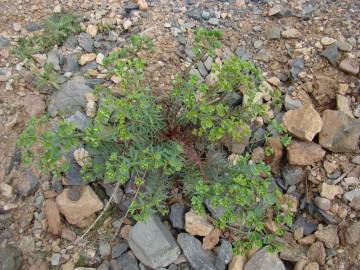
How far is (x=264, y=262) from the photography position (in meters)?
2.85

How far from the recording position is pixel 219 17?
3867 millimetres

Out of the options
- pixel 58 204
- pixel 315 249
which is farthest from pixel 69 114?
pixel 315 249

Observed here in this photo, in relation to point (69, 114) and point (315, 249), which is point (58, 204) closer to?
point (69, 114)

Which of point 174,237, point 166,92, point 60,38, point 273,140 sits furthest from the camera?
point 60,38

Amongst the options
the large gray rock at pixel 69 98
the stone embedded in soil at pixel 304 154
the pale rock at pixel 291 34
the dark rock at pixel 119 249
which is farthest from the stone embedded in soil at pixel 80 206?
the pale rock at pixel 291 34

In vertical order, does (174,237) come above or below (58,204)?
below

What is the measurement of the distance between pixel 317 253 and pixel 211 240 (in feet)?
2.20

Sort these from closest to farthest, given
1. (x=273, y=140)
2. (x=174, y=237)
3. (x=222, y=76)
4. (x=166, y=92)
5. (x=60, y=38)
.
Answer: (x=222, y=76) → (x=174, y=237) → (x=273, y=140) → (x=166, y=92) → (x=60, y=38)

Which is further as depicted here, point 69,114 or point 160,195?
point 69,114

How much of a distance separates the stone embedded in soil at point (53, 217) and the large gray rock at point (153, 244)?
476mm

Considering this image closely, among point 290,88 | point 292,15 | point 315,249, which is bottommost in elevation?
point 315,249

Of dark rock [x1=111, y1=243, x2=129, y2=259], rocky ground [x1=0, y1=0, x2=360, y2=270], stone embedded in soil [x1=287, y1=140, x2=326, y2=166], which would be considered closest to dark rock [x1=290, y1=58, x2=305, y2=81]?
rocky ground [x1=0, y1=0, x2=360, y2=270]

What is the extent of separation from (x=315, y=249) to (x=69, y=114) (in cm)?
192

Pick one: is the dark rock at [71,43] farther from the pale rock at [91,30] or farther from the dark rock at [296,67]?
the dark rock at [296,67]
